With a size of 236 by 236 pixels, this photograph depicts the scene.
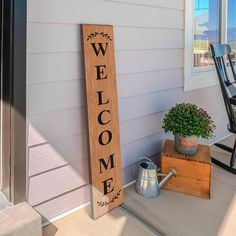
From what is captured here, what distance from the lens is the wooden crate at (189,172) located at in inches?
77.0

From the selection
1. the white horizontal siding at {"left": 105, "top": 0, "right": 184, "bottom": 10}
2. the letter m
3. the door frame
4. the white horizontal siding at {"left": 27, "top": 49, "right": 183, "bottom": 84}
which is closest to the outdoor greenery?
the white horizontal siding at {"left": 27, "top": 49, "right": 183, "bottom": 84}

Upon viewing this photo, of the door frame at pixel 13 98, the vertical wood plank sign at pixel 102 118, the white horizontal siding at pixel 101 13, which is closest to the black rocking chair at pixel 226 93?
the white horizontal siding at pixel 101 13

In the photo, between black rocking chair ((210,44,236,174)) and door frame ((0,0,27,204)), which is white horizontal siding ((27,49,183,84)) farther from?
black rocking chair ((210,44,236,174))

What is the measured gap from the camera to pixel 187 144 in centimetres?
204

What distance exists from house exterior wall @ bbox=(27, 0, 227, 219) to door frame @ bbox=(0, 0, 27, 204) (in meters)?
0.08

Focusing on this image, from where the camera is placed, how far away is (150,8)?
2.07 m

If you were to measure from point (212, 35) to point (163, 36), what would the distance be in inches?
39.5

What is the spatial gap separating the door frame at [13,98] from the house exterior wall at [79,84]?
0.27 feet

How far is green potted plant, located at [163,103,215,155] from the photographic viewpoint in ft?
6.57

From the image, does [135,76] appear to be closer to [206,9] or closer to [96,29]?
[96,29]

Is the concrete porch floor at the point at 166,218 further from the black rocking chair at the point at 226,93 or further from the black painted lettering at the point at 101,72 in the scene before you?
the black painted lettering at the point at 101,72

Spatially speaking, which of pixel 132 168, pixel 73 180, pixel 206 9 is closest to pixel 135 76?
pixel 132 168

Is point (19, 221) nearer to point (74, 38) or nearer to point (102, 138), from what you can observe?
point (102, 138)

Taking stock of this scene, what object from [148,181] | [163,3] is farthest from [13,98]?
[163,3]
